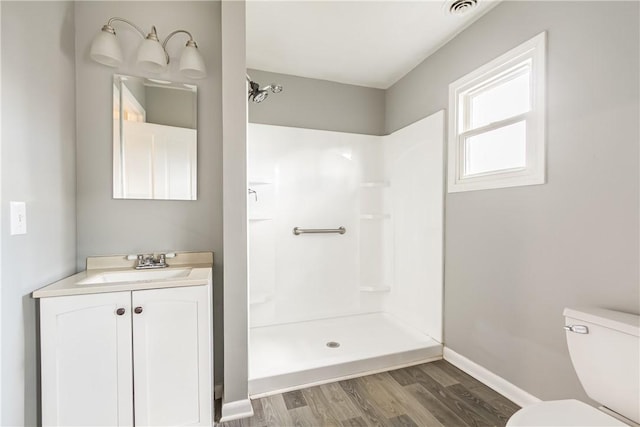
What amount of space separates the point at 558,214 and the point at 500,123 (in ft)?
2.24

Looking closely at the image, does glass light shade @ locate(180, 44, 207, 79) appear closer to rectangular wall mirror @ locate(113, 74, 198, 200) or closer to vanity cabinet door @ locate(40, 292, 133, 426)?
rectangular wall mirror @ locate(113, 74, 198, 200)

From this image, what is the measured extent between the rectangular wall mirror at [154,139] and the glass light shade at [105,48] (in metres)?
0.13

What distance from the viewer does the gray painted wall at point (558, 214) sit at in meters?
1.31

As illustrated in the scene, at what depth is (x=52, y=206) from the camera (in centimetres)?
146

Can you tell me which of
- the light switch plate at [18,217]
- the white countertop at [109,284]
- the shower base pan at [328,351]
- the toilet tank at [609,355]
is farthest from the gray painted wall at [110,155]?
the toilet tank at [609,355]

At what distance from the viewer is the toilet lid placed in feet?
3.48

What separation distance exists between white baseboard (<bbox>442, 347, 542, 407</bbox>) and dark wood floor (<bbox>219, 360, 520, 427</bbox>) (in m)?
0.04

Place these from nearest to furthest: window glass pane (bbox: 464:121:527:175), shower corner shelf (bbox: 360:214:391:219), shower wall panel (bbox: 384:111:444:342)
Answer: window glass pane (bbox: 464:121:527:175) → shower wall panel (bbox: 384:111:444:342) → shower corner shelf (bbox: 360:214:391:219)

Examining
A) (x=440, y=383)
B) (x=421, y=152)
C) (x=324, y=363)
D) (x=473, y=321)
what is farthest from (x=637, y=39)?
(x=324, y=363)

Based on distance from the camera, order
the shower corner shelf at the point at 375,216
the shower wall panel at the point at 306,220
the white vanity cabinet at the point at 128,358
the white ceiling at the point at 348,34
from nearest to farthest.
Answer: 1. the white vanity cabinet at the point at 128,358
2. the white ceiling at the point at 348,34
3. the shower wall panel at the point at 306,220
4. the shower corner shelf at the point at 375,216

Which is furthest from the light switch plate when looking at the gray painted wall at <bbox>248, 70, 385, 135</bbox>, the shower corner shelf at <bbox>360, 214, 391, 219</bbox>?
the shower corner shelf at <bbox>360, 214, 391, 219</bbox>

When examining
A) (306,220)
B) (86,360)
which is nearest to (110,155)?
(86,360)

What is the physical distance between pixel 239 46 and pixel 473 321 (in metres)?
2.29

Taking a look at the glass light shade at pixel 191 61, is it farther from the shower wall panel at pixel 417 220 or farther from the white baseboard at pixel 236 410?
the white baseboard at pixel 236 410
